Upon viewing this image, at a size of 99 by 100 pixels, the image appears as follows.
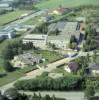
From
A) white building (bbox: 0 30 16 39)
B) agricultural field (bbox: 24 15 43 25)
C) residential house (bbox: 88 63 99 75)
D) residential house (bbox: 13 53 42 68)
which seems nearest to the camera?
residential house (bbox: 88 63 99 75)

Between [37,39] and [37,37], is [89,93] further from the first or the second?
[37,37]

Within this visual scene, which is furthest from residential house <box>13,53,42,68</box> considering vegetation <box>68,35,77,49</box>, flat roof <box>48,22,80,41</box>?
flat roof <box>48,22,80,41</box>

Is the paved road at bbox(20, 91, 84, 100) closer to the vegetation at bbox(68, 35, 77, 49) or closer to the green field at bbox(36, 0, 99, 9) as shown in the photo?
the vegetation at bbox(68, 35, 77, 49)

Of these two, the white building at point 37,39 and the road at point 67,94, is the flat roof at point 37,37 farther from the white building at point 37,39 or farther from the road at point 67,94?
the road at point 67,94

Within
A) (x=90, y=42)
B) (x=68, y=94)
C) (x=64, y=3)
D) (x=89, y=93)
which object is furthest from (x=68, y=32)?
(x=64, y=3)

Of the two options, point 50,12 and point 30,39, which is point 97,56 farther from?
point 50,12

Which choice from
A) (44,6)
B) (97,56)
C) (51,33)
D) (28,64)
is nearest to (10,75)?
(28,64)

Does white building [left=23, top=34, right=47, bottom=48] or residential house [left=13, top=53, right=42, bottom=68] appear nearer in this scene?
residential house [left=13, top=53, right=42, bottom=68]

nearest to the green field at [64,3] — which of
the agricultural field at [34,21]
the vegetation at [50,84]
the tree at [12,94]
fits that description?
the agricultural field at [34,21]
